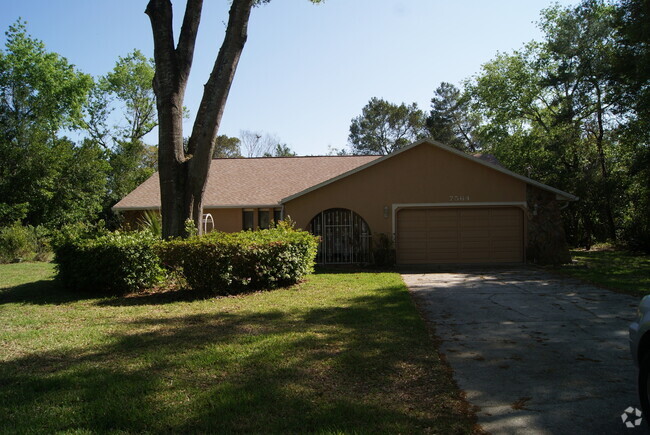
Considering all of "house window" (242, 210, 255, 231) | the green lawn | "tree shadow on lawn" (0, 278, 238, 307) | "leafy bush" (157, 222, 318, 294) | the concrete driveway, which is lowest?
the concrete driveway

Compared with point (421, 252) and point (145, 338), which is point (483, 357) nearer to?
point (145, 338)

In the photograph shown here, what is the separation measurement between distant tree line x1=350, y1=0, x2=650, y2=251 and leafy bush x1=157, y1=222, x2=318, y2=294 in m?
13.4

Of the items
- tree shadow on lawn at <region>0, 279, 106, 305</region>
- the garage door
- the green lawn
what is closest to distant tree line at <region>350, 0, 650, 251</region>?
the green lawn

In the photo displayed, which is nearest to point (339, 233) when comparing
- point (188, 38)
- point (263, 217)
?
point (263, 217)

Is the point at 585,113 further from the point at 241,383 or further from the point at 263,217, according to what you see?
the point at 241,383

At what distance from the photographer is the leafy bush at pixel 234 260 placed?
35.0ft

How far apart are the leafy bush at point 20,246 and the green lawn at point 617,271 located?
20.4 m

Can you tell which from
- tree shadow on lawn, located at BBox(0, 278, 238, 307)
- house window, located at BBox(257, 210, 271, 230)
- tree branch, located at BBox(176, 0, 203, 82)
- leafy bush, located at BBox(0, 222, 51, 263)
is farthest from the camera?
house window, located at BBox(257, 210, 271, 230)

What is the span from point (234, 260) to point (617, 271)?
11.8m

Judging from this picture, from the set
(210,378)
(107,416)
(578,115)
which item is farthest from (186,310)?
(578,115)

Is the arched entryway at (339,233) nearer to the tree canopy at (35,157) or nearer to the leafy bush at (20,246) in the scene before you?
the leafy bush at (20,246)

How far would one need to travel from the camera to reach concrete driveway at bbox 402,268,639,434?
13.8 feet

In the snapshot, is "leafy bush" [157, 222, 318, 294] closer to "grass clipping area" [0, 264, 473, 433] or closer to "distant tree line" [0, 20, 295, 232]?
"grass clipping area" [0, 264, 473, 433]

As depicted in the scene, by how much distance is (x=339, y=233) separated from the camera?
1850 centimetres
